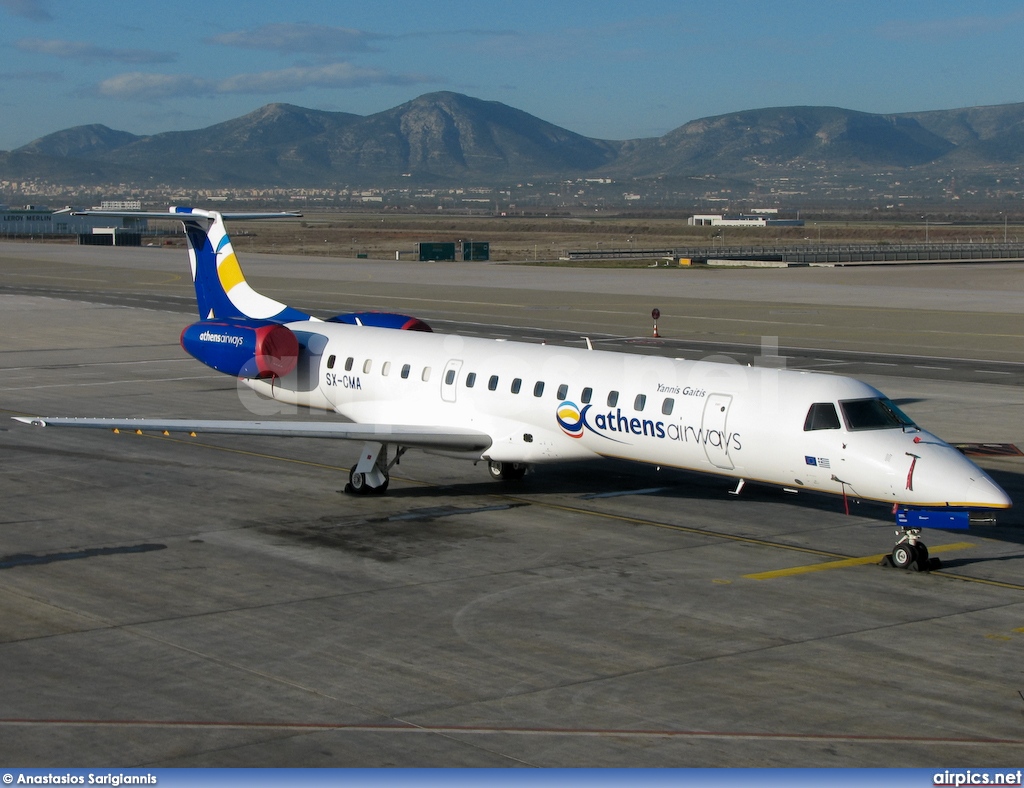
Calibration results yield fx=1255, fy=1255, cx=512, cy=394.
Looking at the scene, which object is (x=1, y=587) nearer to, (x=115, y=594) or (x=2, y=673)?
(x=115, y=594)

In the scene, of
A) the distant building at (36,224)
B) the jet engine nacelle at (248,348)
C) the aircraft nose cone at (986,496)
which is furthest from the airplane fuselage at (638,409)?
the distant building at (36,224)

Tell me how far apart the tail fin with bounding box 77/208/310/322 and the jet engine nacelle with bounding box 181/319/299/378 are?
5.96 ft

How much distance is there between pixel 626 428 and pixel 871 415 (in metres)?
4.37

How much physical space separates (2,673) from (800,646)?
30.5ft

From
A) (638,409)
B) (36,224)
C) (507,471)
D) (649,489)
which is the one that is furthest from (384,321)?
(36,224)

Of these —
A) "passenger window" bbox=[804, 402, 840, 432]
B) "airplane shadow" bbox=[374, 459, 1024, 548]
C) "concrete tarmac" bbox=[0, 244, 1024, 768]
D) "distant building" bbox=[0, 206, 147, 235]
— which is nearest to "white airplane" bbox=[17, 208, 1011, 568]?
"passenger window" bbox=[804, 402, 840, 432]

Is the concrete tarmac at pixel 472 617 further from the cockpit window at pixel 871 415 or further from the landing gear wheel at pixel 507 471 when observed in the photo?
the cockpit window at pixel 871 415

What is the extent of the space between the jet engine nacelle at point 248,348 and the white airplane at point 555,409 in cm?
3

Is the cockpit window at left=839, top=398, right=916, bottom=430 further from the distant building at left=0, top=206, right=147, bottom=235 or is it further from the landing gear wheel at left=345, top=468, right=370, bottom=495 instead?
the distant building at left=0, top=206, right=147, bottom=235

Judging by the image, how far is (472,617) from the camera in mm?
16359

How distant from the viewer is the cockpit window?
1911 cm

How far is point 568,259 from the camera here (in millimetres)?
113625

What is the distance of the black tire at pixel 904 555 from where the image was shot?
18.7m

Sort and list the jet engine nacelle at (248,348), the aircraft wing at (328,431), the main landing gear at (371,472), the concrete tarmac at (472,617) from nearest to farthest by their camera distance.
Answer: the concrete tarmac at (472,617) → the aircraft wing at (328,431) → the main landing gear at (371,472) → the jet engine nacelle at (248,348)
